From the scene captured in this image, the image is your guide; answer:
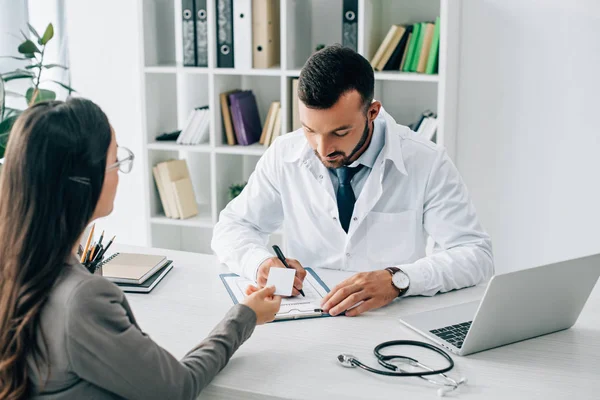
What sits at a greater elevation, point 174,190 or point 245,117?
point 245,117

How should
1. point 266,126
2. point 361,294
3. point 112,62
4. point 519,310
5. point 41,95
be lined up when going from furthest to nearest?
point 112,62 → point 266,126 → point 41,95 → point 361,294 → point 519,310

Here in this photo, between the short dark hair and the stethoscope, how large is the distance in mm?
693

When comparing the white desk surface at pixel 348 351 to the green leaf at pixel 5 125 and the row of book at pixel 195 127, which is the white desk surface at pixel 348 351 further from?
the row of book at pixel 195 127

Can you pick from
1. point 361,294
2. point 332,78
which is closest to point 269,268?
point 361,294

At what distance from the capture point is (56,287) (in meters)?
1.12

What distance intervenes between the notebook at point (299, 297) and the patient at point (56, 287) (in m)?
0.48

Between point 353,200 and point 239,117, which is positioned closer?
point 353,200

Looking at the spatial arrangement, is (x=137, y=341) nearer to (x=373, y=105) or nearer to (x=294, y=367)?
(x=294, y=367)

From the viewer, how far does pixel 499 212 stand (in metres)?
3.21

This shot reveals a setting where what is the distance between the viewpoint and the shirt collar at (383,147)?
6.74 ft

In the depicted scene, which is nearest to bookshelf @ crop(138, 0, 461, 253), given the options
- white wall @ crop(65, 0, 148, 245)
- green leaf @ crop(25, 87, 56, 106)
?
white wall @ crop(65, 0, 148, 245)

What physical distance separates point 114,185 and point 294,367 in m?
0.46

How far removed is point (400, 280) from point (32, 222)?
0.87 meters

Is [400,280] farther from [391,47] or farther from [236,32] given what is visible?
[236,32]
